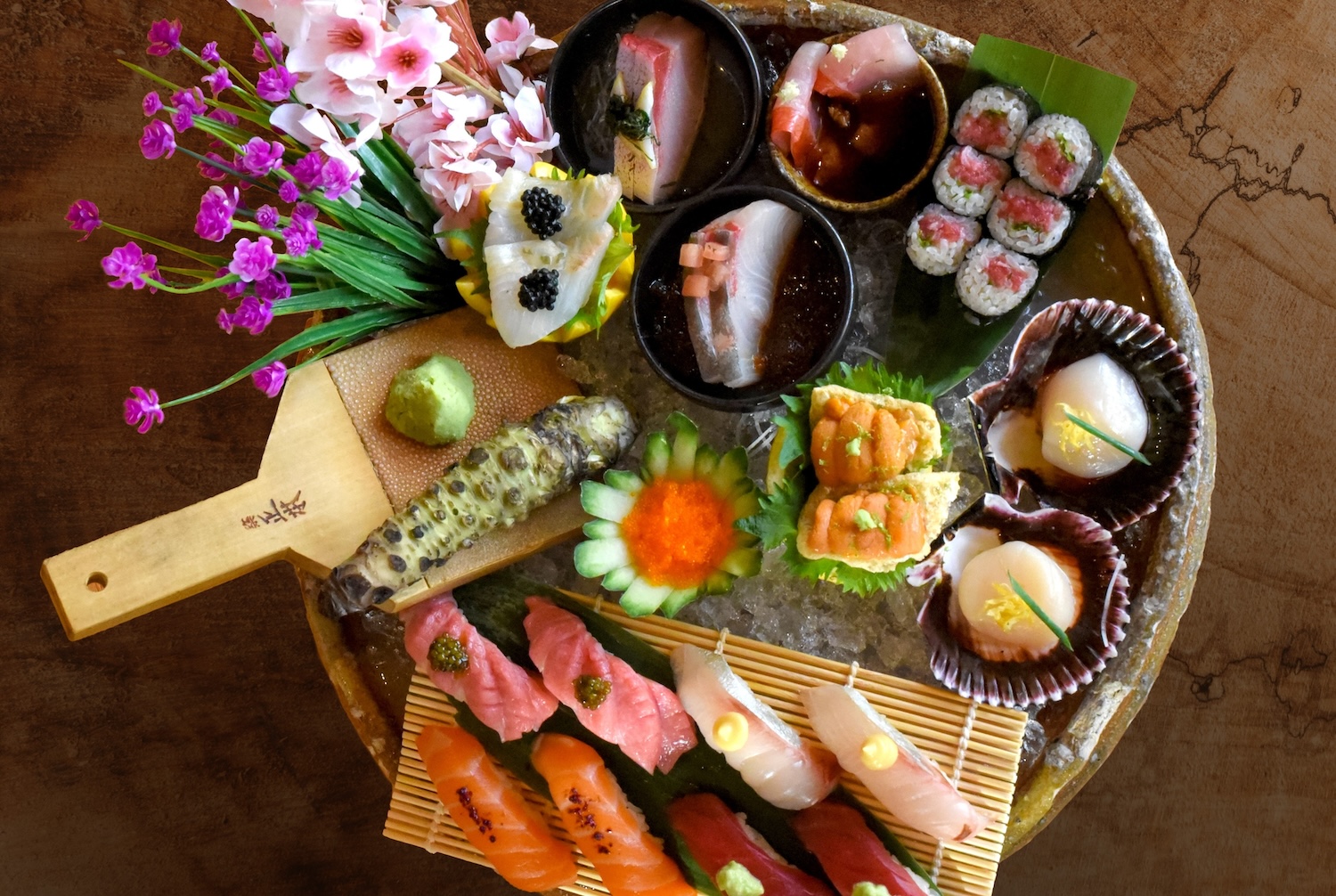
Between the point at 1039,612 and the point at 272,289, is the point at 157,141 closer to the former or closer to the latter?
the point at 272,289

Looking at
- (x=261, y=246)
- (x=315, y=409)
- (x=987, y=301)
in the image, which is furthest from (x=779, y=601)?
(x=261, y=246)

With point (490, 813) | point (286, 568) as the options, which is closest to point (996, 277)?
point (490, 813)

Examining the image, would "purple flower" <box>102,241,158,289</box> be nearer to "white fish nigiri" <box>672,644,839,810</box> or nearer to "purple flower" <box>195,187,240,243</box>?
"purple flower" <box>195,187,240,243</box>

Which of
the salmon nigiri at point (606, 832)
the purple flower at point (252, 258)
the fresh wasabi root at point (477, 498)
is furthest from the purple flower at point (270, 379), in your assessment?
the salmon nigiri at point (606, 832)

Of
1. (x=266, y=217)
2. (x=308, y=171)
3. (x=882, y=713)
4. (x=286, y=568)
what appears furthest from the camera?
(x=286, y=568)

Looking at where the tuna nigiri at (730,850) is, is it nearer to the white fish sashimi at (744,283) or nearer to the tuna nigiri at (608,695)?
the tuna nigiri at (608,695)

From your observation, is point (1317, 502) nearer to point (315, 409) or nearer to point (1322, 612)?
point (1322, 612)
